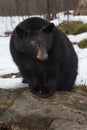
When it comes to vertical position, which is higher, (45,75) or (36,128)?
(45,75)

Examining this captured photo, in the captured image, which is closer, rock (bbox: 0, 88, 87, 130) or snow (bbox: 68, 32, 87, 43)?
rock (bbox: 0, 88, 87, 130)

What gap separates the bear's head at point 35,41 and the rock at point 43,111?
0.77 m

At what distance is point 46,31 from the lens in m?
4.58

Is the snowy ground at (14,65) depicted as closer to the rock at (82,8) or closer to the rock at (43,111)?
the rock at (43,111)

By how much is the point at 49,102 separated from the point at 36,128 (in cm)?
47

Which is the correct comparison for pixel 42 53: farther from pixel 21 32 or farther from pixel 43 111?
pixel 43 111

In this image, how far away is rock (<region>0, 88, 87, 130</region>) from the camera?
4723 millimetres

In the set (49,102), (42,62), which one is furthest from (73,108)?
(42,62)

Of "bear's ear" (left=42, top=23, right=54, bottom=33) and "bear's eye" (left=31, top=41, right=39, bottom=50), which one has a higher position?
"bear's ear" (left=42, top=23, right=54, bottom=33)

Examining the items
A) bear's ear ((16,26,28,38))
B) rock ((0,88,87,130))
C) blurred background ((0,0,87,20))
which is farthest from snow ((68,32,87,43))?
bear's ear ((16,26,28,38))

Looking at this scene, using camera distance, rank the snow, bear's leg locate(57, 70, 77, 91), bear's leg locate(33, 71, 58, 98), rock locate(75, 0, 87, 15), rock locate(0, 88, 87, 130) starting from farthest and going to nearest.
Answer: rock locate(75, 0, 87, 15)
the snow
bear's leg locate(57, 70, 77, 91)
bear's leg locate(33, 71, 58, 98)
rock locate(0, 88, 87, 130)

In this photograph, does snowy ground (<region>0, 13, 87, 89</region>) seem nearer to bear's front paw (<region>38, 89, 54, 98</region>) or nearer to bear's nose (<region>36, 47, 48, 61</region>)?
bear's front paw (<region>38, 89, 54, 98</region>)

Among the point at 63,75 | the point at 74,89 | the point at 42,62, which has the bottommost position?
the point at 74,89

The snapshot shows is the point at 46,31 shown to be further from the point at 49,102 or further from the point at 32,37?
the point at 49,102
